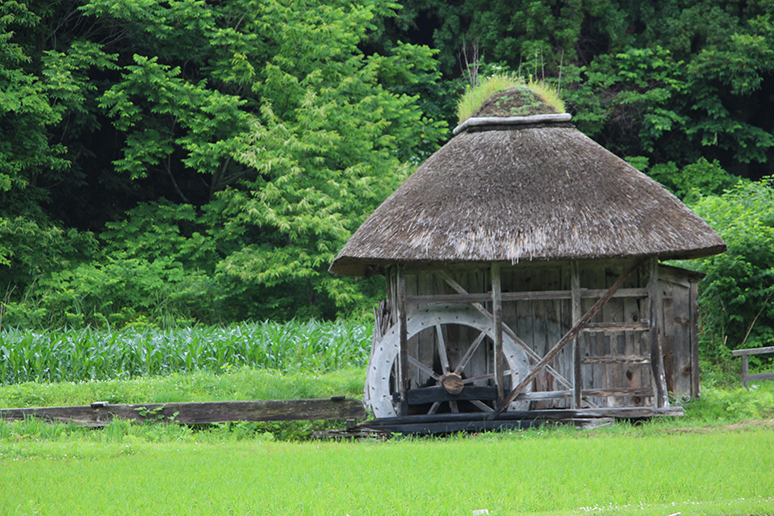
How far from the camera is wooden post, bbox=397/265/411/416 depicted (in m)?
9.76

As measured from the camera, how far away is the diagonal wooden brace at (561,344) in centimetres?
969

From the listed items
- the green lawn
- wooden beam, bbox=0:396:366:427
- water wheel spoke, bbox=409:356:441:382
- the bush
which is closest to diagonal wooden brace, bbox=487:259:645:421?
the green lawn

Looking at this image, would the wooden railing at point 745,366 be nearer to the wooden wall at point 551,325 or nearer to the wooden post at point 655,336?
the wooden wall at point 551,325

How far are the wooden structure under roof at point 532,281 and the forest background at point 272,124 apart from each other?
4.77m

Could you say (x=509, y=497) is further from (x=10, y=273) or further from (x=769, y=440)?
(x=10, y=273)

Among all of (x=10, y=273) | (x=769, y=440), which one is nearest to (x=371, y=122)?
(x=10, y=273)

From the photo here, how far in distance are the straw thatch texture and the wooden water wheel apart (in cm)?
103

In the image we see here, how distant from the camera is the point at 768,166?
23.8 m

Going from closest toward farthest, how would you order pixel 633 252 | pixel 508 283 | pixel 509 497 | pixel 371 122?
pixel 509 497 < pixel 633 252 < pixel 508 283 < pixel 371 122

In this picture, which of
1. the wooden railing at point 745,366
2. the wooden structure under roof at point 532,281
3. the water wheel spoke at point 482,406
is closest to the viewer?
the wooden structure under roof at point 532,281

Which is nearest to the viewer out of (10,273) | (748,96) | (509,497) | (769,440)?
(509,497)

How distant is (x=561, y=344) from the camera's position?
9.77 m

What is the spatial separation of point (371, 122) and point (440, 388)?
11.9 meters

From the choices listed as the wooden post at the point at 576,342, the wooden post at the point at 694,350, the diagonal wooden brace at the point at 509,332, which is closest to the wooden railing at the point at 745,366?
the wooden post at the point at 694,350
